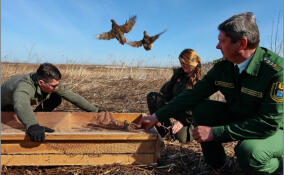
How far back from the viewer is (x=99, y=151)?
2027 millimetres

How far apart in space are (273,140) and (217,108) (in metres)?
0.49

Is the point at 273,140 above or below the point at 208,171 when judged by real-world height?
above

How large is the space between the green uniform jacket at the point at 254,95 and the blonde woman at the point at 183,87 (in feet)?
2.78

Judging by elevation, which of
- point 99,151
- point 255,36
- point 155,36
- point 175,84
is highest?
point 155,36

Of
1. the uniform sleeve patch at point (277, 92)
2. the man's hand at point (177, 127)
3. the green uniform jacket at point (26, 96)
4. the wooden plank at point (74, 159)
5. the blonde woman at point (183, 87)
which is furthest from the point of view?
the blonde woman at point (183, 87)

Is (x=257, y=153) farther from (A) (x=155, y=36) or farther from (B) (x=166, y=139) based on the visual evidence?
(A) (x=155, y=36)

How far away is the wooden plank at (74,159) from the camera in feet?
6.53

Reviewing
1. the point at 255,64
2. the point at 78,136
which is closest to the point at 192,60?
the point at 255,64

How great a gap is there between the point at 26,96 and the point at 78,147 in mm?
883

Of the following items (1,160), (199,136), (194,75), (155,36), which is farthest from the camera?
(155,36)

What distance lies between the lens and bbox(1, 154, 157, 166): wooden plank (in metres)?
1.99

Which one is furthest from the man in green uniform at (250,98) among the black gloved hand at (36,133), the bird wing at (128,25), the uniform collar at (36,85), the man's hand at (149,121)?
the bird wing at (128,25)

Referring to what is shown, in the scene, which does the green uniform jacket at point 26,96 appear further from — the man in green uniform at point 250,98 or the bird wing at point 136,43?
the bird wing at point 136,43

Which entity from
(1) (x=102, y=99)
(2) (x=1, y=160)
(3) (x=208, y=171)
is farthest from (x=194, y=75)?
(1) (x=102, y=99)
